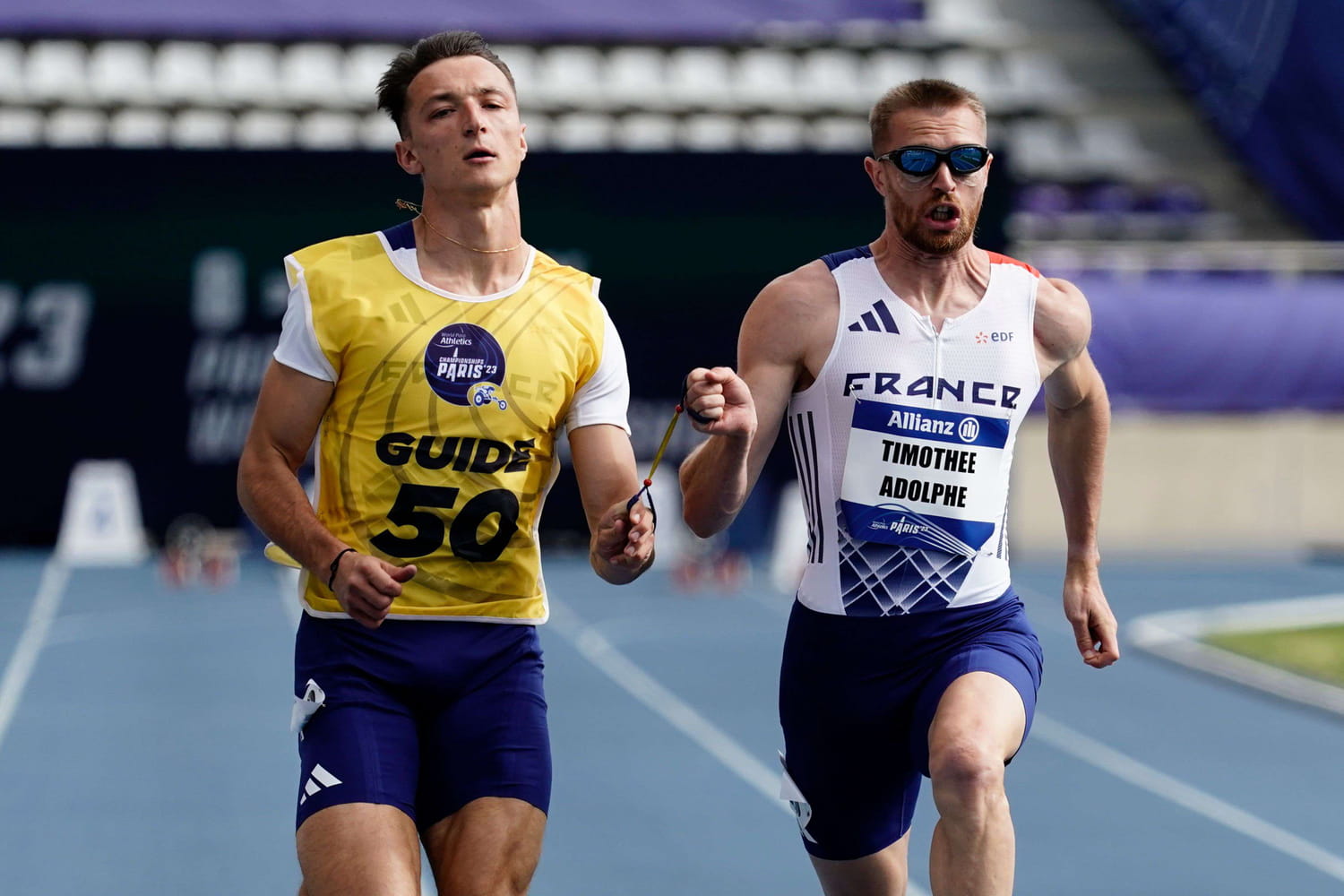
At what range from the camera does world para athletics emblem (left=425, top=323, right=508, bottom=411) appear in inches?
168

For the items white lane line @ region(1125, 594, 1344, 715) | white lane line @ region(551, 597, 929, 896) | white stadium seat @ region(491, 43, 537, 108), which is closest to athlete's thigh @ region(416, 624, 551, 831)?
white lane line @ region(551, 597, 929, 896)

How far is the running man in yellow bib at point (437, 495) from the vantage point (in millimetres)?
4188

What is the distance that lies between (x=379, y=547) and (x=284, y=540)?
0.63 feet

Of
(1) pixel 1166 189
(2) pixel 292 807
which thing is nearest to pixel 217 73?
(1) pixel 1166 189

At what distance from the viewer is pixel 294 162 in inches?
733

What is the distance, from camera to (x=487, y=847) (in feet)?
13.5

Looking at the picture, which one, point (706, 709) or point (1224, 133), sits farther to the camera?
point (1224, 133)

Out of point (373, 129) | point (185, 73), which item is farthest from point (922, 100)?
point (185, 73)

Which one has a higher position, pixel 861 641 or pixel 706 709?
pixel 861 641

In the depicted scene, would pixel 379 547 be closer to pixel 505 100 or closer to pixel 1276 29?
pixel 505 100

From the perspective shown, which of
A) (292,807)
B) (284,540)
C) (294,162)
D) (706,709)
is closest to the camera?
(284,540)

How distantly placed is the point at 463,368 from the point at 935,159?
128cm

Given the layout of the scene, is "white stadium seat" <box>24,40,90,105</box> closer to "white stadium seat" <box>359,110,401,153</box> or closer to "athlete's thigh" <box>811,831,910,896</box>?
"white stadium seat" <box>359,110,401,153</box>

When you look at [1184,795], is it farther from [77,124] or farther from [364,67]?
[77,124]
